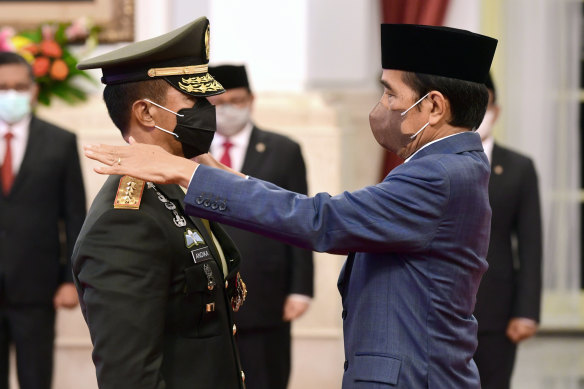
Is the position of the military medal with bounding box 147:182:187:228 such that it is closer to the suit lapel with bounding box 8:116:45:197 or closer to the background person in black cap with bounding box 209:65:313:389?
the background person in black cap with bounding box 209:65:313:389

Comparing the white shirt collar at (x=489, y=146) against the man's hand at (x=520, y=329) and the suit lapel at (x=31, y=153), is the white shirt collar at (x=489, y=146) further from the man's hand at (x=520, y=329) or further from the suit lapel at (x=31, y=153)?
the suit lapel at (x=31, y=153)

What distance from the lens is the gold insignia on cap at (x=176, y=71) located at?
2.25 metres

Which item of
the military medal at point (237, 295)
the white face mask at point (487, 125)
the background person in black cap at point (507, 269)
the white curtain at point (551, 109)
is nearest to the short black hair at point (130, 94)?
the military medal at point (237, 295)

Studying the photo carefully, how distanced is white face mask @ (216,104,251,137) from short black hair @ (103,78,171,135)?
196 centimetres

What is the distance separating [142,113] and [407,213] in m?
0.61

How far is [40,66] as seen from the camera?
5.27m

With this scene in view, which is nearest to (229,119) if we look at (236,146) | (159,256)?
(236,146)

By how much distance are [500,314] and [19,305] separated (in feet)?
6.44

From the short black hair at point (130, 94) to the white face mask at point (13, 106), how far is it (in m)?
2.30

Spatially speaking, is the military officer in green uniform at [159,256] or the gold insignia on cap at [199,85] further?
the gold insignia on cap at [199,85]

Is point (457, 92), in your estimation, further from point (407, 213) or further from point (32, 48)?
point (32, 48)

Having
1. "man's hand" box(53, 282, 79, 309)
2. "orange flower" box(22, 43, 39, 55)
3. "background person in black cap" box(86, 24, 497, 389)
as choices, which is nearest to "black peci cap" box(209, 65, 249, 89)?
"man's hand" box(53, 282, 79, 309)

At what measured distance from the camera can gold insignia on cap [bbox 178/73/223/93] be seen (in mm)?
2285

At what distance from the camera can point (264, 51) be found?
17.4 ft
